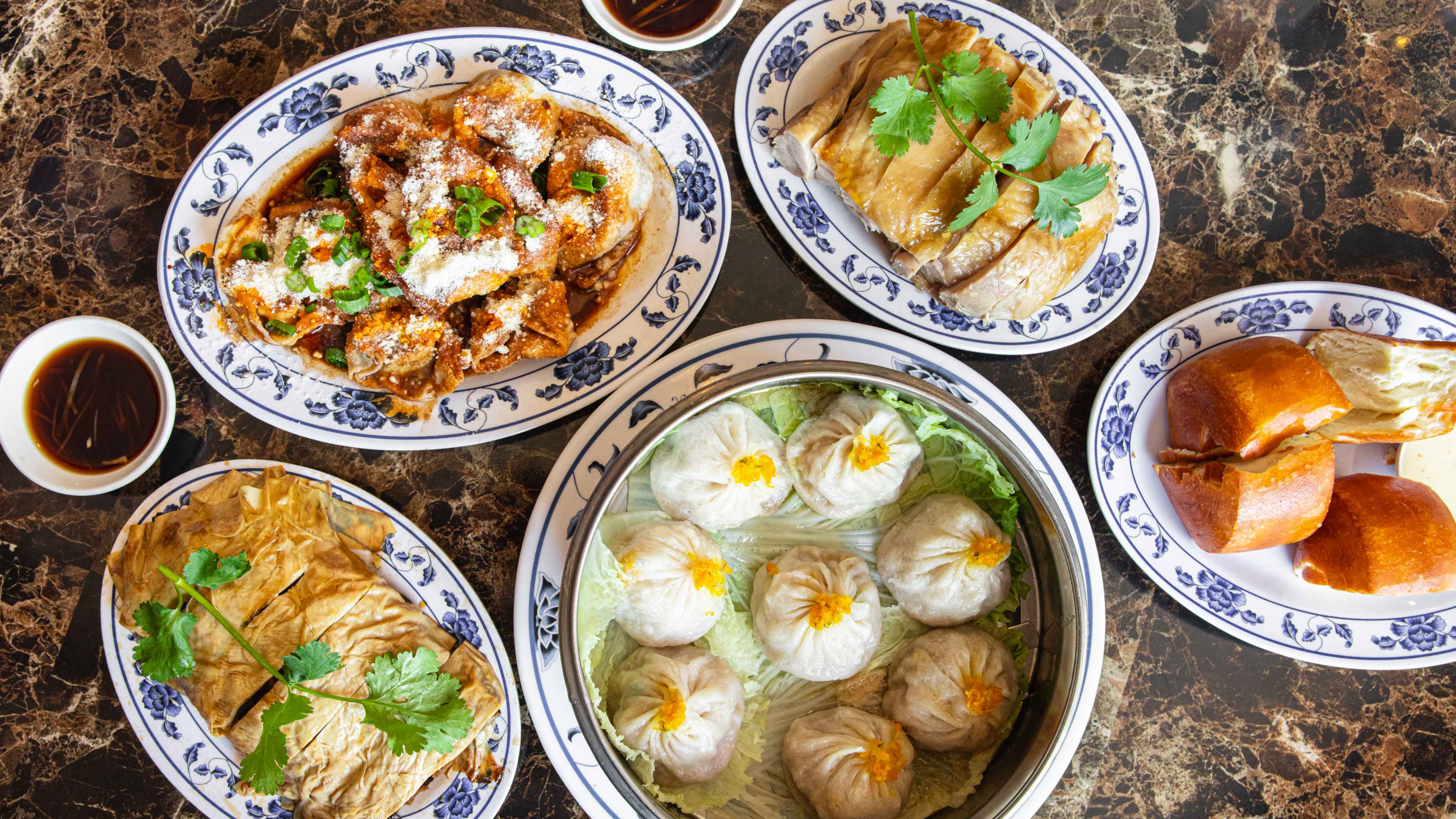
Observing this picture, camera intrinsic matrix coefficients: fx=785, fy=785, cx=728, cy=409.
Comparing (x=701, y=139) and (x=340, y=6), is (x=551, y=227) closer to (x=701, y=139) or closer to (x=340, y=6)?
(x=701, y=139)

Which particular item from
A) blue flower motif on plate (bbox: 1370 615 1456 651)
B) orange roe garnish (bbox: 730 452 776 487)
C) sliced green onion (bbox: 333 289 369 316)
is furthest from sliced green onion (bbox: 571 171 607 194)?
blue flower motif on plate (bbox: 1370 615 1456 651)

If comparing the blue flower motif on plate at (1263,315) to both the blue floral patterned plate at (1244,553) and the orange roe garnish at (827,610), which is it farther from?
the orange roe garnish at (827,610)

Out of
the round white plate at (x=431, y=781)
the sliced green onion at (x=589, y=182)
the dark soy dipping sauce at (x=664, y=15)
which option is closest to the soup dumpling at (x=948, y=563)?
→ the round white plate at (x=431, y=781)

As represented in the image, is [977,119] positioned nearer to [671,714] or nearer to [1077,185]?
[1077,185]

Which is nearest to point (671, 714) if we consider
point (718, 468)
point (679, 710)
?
point (679, 710)

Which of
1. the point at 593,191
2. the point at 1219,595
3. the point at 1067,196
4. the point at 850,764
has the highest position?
the point at 593,191

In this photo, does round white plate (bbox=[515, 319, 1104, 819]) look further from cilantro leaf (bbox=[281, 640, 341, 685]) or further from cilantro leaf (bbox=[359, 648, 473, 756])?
cilantro leaf (bbox=[281, 640, 341, 685])
